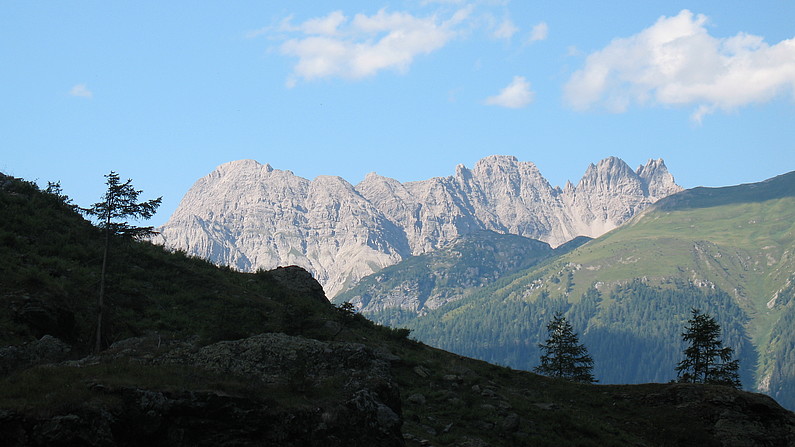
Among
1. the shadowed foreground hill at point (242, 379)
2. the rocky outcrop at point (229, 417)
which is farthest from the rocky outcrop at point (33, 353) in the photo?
the rocky outcrop at point (229, 417)

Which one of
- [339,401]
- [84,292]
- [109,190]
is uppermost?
[109,190]

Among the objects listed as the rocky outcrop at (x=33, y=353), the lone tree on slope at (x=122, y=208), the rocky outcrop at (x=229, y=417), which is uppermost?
the lone tree on slope at (x=122, y=208)

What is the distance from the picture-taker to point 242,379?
62.7 ft

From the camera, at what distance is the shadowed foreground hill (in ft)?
54.9

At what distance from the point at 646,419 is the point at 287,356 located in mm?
17377

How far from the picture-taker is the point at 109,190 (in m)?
31.3

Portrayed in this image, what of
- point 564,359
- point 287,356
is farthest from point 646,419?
point 564,359

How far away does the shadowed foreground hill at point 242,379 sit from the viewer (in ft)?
54.9

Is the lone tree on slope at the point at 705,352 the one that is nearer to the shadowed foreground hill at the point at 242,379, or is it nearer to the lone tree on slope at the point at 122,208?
the shadowed foreground hill at the point at 242,379

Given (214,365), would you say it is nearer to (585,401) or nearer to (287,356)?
(287,356)

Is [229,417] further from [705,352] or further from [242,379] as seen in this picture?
[705,352]

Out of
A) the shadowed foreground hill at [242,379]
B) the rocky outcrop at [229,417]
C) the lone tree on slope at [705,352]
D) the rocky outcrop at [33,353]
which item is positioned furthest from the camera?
the lone tree on slope at [705,352]

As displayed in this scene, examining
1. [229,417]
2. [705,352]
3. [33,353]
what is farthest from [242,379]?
[705,352]

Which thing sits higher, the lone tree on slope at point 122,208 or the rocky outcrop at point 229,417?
the lone tree on slope at point 122,208
